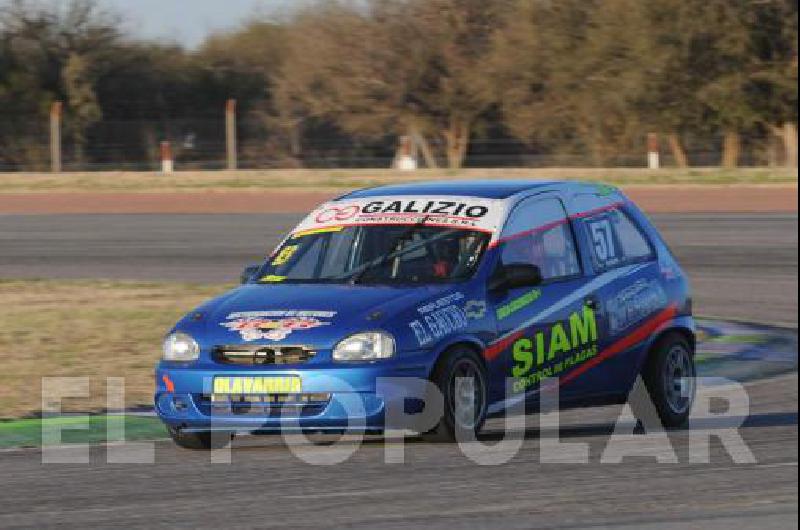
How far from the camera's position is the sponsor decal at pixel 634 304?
11.0m

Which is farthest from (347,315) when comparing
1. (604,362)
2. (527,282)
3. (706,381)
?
(706,381)

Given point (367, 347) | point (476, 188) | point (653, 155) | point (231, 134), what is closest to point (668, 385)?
point (476, 188)

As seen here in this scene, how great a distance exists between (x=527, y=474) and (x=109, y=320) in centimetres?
889

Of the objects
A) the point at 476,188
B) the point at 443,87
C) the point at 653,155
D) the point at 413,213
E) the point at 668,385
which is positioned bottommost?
the point at 668,385

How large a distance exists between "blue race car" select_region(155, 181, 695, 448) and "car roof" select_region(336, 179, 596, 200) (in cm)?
2

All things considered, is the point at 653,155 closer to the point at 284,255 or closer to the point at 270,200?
the point at 270,200

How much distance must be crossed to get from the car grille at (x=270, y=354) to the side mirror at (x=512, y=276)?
123 centimetres

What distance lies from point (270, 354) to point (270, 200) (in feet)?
83.4

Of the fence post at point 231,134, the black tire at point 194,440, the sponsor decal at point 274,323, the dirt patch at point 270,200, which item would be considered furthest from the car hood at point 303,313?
the fence post at point 231,134

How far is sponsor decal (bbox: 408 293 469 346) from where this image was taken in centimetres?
969

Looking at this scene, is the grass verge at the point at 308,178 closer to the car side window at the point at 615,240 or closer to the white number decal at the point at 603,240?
the car side window at the point at 615,240

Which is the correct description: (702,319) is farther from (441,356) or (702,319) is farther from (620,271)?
(441,356)

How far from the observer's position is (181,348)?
9898 millimetres

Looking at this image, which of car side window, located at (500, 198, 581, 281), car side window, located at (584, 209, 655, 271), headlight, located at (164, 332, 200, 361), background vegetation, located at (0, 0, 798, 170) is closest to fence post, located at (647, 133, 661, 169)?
background vegetation, located at (0, 0, 798, 170)
